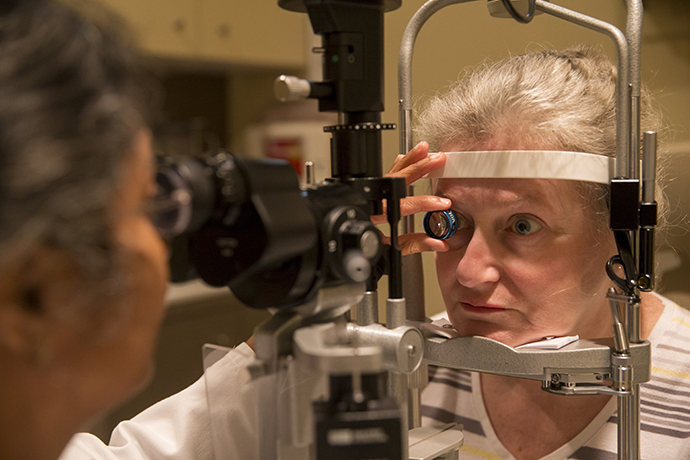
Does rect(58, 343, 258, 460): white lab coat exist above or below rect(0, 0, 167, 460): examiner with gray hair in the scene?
below

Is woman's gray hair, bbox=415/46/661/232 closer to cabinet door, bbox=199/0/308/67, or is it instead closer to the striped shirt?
the striped shirt

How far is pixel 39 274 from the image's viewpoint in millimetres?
393

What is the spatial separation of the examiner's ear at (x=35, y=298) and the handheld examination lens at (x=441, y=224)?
53 centimetres

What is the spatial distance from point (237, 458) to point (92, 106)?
357 mm

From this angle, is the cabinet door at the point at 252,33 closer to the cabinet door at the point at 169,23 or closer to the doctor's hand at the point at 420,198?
the cabinet door at the point at 169,23

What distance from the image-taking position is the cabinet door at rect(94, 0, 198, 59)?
180 cm

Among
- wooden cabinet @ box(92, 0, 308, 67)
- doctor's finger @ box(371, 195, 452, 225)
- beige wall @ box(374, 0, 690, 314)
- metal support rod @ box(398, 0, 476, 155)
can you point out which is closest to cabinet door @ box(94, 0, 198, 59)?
wooden cabinet @ box(92, 0, 308, 67)

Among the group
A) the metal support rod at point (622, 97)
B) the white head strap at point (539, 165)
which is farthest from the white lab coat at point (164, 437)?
the metal support rod at point (622, 97)

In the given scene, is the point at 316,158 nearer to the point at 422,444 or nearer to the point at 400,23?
the point at 400,23

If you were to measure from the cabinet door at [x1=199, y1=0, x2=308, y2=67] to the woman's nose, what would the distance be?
1497mm

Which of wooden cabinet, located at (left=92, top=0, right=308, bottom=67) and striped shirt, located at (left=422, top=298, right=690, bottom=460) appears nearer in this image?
striped shirt, located at (left=422, top=298, right=690, bottom=460)

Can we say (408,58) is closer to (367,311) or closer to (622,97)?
(622,97)

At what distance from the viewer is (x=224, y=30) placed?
2086 millimetres

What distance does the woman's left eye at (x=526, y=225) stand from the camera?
2.68 ft
